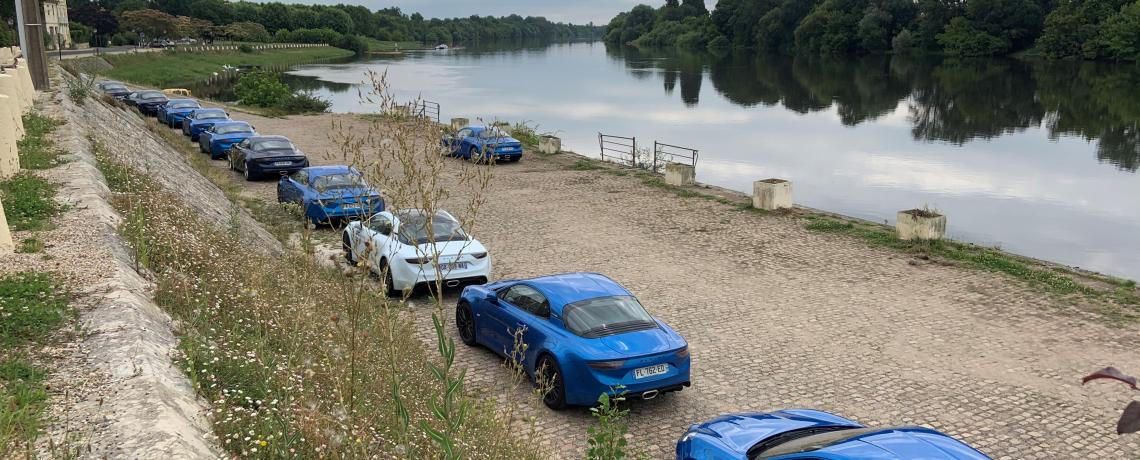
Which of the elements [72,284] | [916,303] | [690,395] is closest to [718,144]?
[916,303]

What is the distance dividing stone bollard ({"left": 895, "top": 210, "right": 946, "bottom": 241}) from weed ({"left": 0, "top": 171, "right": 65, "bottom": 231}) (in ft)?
45.5

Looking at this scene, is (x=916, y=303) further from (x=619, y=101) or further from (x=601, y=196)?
(x=619, y=101)

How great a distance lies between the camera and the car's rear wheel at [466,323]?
36.1 feet

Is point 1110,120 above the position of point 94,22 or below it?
below

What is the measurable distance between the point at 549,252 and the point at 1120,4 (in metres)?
78.8

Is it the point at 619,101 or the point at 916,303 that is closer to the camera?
the point at 916,303

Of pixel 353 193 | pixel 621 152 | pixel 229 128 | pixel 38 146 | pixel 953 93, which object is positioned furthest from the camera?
pixel 953 93

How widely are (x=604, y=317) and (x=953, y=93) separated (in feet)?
191

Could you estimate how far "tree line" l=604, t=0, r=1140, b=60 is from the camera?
7581 cm

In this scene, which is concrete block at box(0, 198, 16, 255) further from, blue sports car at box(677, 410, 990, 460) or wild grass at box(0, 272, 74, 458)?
blue sports car at box(677, 410, 990, 460)

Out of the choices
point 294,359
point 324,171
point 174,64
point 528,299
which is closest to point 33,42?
point 324,171

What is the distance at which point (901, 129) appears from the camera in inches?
1762

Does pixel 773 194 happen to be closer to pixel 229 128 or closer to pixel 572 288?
pixel 572 288

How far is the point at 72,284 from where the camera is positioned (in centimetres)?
794
